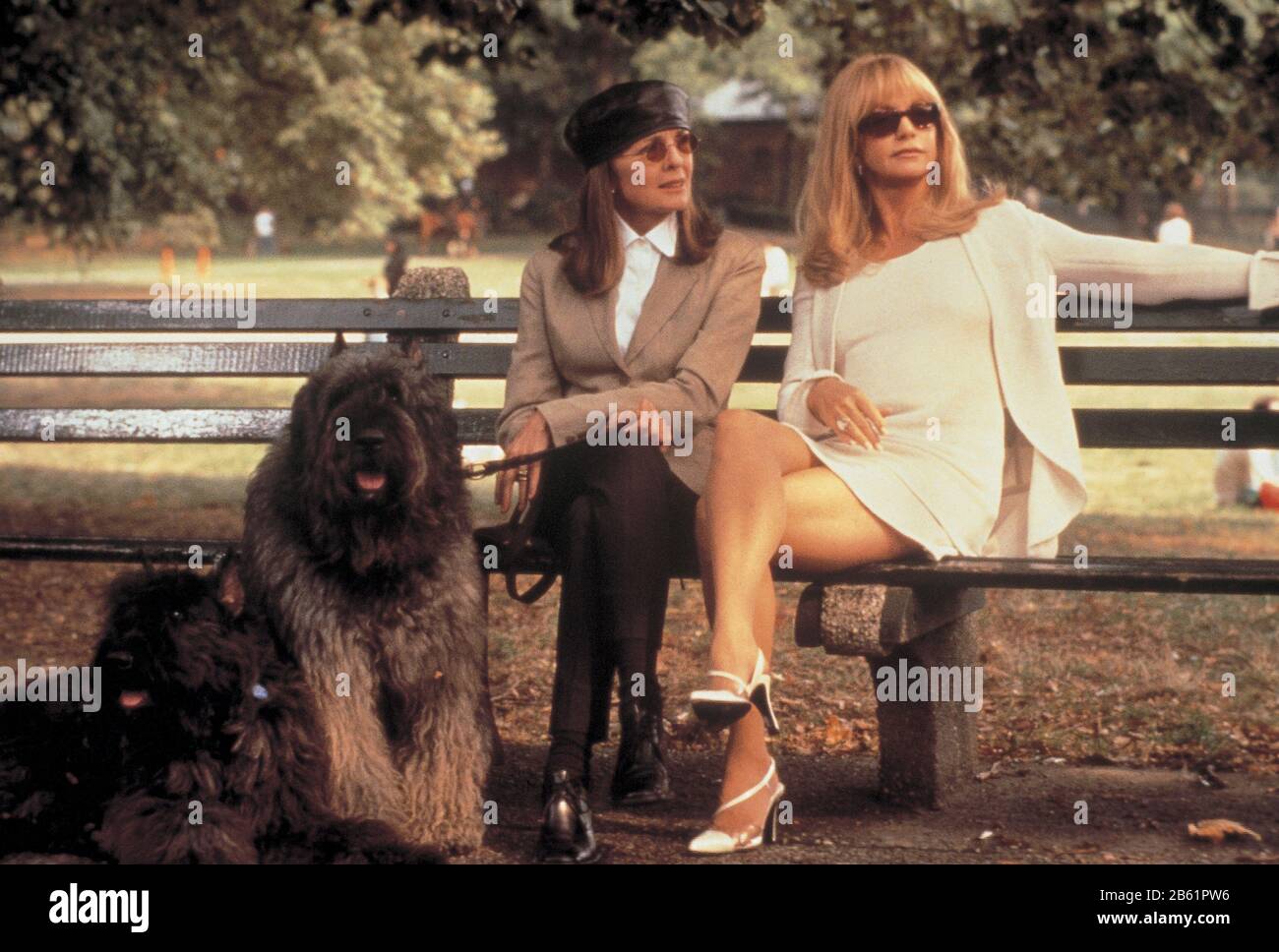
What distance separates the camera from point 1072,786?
16.8ft

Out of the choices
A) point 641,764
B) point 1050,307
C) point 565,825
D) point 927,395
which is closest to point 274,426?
point 641,764

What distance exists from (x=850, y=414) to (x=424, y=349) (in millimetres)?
1563

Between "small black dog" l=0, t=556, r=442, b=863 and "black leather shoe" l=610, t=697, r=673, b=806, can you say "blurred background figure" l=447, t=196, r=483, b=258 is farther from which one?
"small black dog" l=0, t=556, r=442, b=863

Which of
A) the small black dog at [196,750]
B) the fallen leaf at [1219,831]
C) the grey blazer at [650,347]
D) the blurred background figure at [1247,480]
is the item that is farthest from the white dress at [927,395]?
the blurred background figure at [1247,480]

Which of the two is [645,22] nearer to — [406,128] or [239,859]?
[239,859]

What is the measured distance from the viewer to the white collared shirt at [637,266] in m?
5.09

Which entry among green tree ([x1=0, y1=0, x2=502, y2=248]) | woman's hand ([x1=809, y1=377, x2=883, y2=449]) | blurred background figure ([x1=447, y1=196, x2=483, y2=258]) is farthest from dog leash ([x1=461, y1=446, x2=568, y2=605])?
blurred background figure ([x1=447, y1=196, x2=483, y2=258])

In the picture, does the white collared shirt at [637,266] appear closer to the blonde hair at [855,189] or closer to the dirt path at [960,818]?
the blonde hair at [855,189]

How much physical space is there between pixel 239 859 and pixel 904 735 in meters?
1.74

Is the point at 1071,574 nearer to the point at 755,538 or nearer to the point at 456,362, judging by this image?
the point at 755,538

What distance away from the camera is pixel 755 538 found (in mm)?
4402

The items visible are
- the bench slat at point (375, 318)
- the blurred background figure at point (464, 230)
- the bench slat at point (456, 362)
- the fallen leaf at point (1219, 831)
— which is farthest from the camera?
the blurred background figure at point (464, 230)

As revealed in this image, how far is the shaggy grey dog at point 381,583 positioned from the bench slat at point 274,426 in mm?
688
